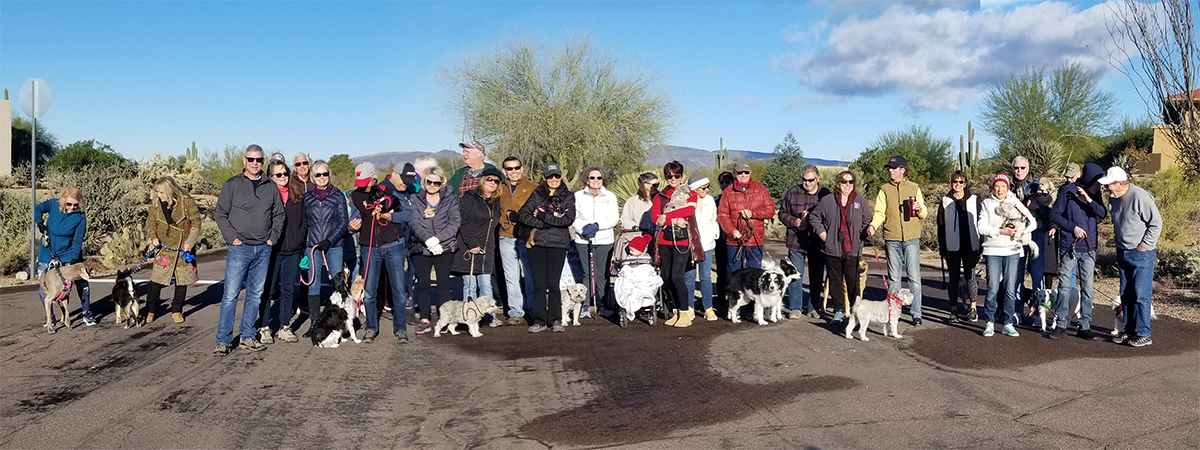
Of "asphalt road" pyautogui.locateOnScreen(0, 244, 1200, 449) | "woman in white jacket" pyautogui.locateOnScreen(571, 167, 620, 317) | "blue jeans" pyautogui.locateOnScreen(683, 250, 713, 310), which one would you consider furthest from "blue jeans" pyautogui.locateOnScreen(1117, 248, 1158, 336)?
"woman in white jacket" pyautogui.locateOnScreen(571, 167, 620, 317)

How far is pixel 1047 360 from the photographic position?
25.2 ft

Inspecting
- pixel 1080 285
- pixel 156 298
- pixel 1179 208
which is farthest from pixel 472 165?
A: pixel 1179 208

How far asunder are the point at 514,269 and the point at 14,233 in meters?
14.8

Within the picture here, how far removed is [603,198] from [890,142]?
34340mm

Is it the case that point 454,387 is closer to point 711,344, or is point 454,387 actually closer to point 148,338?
point 711,344

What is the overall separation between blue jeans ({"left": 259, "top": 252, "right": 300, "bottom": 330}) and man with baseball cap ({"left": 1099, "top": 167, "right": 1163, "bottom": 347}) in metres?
8.10

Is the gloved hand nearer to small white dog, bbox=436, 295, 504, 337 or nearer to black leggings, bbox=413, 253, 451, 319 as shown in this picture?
small white dog, bbox=436, 295, 504, 337

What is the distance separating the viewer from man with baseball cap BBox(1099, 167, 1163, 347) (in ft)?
26.9

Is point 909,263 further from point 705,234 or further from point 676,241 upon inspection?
point 676,241

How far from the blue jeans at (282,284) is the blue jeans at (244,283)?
11.0 inches

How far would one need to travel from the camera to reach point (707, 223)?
1014cm

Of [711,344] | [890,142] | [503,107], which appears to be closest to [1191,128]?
[711,344]

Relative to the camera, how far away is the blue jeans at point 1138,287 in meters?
8.21

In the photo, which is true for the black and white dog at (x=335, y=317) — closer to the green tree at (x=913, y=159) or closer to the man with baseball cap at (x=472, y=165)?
the man with baseball cap at (x=472, y=165)
